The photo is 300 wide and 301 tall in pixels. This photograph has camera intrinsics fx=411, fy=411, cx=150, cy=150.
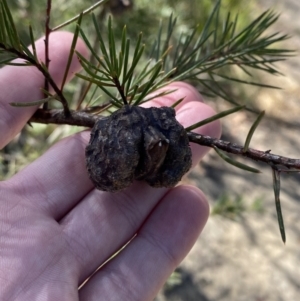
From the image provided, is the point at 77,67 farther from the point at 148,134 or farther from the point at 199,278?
the point at 199,278

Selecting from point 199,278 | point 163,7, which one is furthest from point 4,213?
point 199,278

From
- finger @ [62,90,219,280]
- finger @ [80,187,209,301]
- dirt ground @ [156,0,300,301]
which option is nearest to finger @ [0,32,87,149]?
finger @ [62,90,219,280]

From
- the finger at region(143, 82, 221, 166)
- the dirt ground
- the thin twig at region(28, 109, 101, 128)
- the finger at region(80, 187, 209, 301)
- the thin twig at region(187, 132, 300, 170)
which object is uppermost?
the thin twig at region(187, 132, 300, 170)

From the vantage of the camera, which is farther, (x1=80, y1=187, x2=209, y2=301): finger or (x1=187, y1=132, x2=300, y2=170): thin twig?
(x1=80, y1=187, x2=209, y2=301): finger

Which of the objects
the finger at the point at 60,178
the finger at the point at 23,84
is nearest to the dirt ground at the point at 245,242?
the finger at the point at 60,178

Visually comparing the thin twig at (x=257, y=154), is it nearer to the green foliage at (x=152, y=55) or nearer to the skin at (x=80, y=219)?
the green foliage at (x=152, y=55)

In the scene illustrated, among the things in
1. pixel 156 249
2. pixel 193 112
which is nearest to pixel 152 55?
pixel 193 112

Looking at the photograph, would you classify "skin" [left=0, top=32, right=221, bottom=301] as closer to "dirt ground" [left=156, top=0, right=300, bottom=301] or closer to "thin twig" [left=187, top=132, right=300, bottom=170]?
"thin twig" [left=187, top=132, right=300, bottom=170]

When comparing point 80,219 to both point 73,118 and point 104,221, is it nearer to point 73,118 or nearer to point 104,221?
point 104,221
